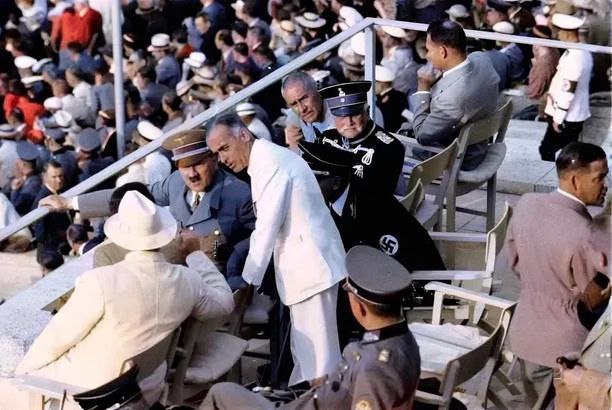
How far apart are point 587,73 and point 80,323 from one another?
549 cm

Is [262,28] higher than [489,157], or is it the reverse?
[489,157]

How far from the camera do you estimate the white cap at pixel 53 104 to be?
14344mm

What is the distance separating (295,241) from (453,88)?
1.85 metres

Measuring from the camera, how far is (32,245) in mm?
Answer: 10609

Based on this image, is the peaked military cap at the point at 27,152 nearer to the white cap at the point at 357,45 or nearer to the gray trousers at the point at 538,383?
the white cap at the point at 357,45

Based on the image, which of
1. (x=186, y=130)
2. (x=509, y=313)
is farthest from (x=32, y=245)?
(x=509, y=313)

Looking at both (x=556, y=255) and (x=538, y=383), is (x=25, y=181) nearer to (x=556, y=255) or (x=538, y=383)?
(x=538, y=383)

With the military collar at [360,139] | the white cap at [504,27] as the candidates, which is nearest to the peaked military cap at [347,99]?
the military collar at [360,139]

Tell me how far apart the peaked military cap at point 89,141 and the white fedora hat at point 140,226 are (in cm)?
664

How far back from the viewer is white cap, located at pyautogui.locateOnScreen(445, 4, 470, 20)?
12711 mm

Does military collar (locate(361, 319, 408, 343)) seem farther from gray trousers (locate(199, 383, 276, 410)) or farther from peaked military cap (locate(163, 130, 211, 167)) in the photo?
peaked military cap (locate(163, 130, 211, 167))

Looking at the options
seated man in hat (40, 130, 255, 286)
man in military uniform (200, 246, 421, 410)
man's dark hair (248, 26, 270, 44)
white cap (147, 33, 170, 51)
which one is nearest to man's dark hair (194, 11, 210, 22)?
white cap (147, 33, 170, 51)

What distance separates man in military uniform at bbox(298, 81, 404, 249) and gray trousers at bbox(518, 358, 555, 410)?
1.32 m

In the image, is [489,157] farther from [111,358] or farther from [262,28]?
[262,28]
